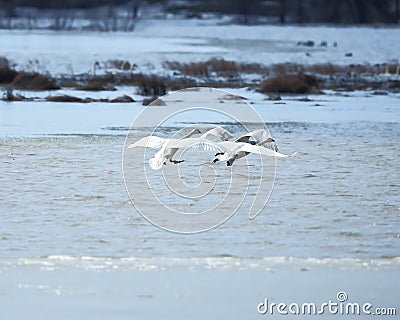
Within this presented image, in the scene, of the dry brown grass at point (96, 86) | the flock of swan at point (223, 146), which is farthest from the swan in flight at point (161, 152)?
the dry brown grass at point (96, 86)

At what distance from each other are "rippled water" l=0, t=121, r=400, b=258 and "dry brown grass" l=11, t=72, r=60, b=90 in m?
8.86

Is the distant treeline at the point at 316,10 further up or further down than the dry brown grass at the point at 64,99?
further up

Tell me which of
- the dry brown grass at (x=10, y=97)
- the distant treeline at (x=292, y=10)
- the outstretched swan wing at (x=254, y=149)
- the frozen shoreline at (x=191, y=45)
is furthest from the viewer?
the distant treeline at (x=292, y=10)

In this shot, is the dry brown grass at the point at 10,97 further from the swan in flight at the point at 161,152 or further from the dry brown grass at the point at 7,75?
the swan in flight at the point at 161,152

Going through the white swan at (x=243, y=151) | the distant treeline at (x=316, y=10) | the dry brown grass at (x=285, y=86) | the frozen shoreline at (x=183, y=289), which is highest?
the distant treeline at (x=316, y=10)

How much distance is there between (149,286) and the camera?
19.3 ft

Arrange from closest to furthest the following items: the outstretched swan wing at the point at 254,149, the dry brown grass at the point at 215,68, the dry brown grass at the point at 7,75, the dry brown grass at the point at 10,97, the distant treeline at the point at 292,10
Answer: the outstretched swan wing at the point at 254,149 → the dry brown grass at the point at 10,97 → the dry brown grass at the point at 7,75 → the dry brown grass at the point at 215,68 → the distant treeline at the point at 292,10

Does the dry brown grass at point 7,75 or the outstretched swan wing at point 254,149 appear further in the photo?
the dry brown grass at point 7,75

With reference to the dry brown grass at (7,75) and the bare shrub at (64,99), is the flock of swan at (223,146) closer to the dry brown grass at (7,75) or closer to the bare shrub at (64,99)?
the bare shrub at (64,99)

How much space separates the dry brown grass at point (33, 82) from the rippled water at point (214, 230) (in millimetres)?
8860

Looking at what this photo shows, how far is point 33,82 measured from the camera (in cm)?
2159

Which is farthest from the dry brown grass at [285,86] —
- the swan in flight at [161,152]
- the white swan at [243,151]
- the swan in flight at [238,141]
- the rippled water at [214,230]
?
the white swan at [243,151]

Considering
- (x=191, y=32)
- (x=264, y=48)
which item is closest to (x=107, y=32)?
(x=191, y=32)

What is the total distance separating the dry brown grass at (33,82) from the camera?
70.5 ft
